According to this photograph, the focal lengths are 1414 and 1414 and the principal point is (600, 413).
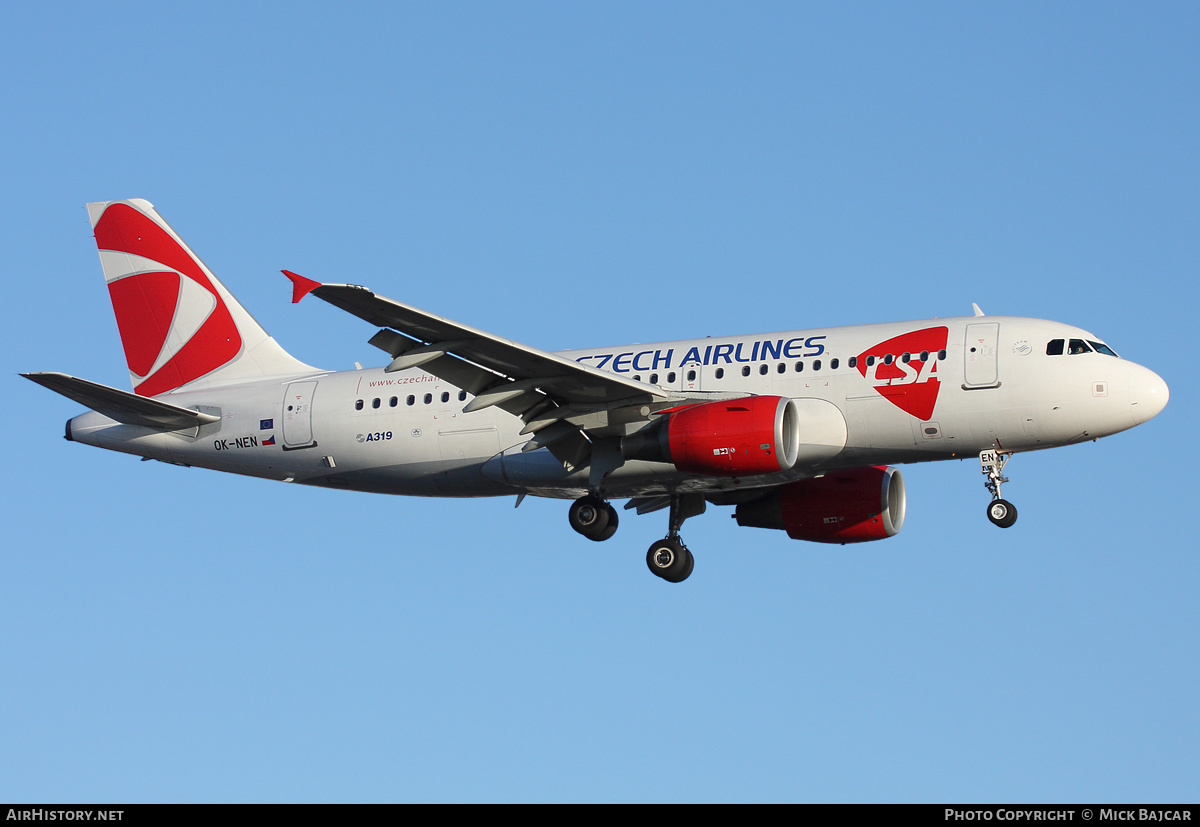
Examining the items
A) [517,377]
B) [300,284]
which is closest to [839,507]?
[517,377]

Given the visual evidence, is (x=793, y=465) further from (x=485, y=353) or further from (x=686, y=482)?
(x=485, y=353)

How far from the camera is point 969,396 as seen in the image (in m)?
29.0

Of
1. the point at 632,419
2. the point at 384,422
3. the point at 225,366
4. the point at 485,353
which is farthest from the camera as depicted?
the point at 225,366

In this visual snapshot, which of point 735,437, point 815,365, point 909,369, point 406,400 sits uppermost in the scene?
point 815,365

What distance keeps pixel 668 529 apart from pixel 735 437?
6.28 m

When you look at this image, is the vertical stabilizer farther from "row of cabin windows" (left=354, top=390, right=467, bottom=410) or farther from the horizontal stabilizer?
"row of cabin windows" (left=354, top=390, right=467, bottom=410)

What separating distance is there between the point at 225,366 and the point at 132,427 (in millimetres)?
2994

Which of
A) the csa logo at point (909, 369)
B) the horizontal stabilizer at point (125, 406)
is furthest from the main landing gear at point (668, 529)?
the horizontal stabilizer at point (125, 406)

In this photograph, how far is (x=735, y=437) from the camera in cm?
2848

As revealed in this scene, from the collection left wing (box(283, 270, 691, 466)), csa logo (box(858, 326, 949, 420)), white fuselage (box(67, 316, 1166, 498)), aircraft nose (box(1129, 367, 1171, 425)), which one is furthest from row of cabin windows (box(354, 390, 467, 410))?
aircraft nose (box(1129, 367, 1171, 425))

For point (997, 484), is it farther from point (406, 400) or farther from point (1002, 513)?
point (406, 400)
